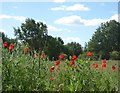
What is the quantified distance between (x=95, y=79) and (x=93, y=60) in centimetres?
76

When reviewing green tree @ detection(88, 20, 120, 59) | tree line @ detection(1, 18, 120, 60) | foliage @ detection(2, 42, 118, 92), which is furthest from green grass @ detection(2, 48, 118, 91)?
green tree @ detection(88, 20, 120, 59)

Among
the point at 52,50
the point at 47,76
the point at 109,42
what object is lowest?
the point at 47,76

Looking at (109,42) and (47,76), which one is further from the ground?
(109,42)

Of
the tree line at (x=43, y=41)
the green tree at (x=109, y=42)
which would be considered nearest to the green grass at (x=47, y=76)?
the tree line at (x=43, y=41)

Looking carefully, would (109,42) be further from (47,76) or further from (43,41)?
(47,76)

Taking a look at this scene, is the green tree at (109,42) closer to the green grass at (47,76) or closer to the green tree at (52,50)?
the green grass at (47,76)

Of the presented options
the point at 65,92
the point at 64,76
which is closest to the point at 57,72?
the point at 64,76

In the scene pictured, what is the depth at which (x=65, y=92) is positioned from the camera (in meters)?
5.15

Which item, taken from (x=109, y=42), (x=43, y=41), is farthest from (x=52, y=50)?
(x=109, y=42)

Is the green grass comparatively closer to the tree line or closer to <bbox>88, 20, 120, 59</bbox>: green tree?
the tree line

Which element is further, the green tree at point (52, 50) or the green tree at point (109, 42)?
the green tree at point (109, 42)

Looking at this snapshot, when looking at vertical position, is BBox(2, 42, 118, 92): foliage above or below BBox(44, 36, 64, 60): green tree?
below

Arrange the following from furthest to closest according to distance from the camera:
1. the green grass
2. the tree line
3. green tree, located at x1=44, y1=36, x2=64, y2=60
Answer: green tree, located at x1=44, y1=36, x2=64, y2=60
the tree line
the green grass

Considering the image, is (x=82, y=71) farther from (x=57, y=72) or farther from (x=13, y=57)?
(x=13, y=57)
